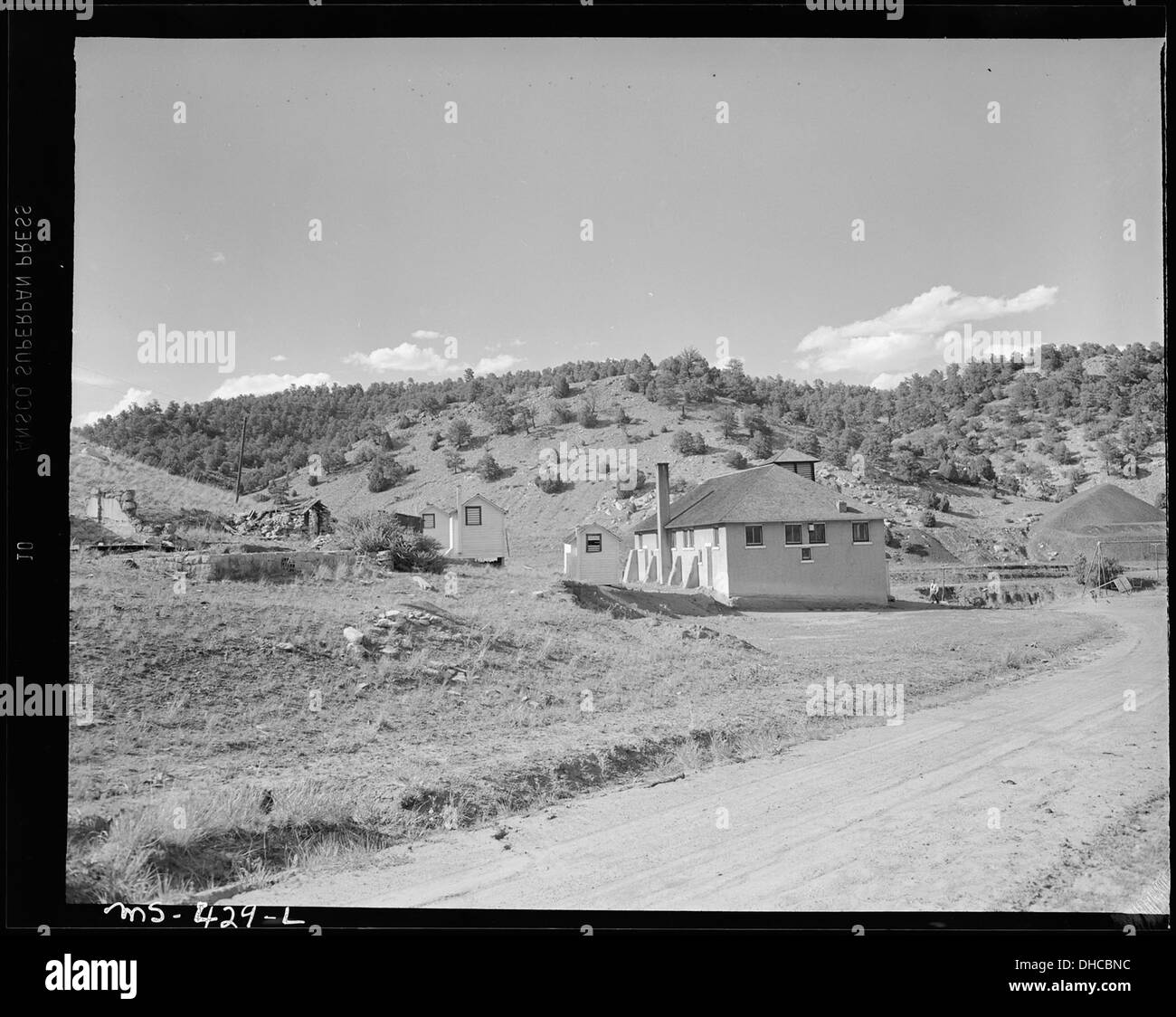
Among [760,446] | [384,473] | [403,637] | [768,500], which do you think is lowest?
[403,637]

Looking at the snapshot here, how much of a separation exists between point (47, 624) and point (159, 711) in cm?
168

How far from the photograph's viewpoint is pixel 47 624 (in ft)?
10.3

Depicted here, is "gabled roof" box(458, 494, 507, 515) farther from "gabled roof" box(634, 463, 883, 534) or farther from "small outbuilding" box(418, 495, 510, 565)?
"gabled roof" box(634, 463, 883, 534)

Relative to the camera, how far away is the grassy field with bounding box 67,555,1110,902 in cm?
325

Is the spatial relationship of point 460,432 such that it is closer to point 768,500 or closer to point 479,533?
point 479,533

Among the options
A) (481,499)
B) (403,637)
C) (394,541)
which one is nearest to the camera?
(403,637)

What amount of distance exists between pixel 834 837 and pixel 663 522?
7.74m

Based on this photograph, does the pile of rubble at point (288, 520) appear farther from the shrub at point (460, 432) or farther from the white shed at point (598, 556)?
the white shed at point (598, 556)

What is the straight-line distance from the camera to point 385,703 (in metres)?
5.31

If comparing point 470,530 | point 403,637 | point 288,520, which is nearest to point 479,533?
point 470,530

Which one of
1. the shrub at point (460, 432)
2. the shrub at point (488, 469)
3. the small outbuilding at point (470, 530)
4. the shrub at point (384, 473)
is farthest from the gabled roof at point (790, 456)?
the shrub at point (384, 473)

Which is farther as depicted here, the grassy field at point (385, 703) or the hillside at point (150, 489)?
the hillside at point (150, 489)

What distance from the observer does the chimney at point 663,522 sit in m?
9.82

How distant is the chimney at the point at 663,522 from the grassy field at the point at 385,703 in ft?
6.87
